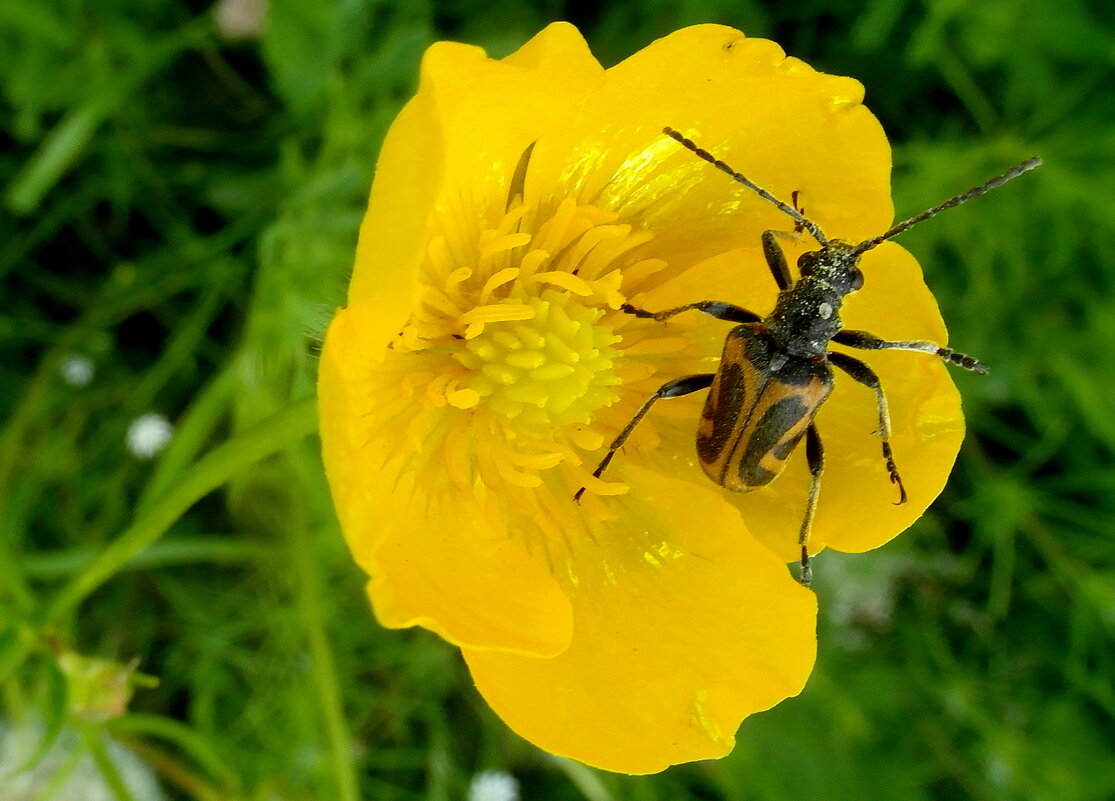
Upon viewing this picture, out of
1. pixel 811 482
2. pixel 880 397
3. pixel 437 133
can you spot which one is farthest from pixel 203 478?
pixel 880 397

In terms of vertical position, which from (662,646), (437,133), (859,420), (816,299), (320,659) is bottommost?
(320,659)

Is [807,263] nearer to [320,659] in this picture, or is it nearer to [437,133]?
[437,133]

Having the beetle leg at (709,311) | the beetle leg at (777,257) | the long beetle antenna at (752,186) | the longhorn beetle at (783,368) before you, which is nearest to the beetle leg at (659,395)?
the longhorn beetle at (783,368)

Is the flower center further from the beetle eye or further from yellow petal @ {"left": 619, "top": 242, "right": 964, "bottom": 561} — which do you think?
the beetle eye

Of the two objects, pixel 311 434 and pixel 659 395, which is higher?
pixel 659 395

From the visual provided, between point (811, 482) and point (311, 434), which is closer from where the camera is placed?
point (811, 482)

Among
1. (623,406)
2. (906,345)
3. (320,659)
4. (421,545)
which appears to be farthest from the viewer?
(320,659)

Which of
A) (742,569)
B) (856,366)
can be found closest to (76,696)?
(742,569)
